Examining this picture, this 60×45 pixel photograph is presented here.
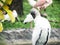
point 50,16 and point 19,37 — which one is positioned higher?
point 50,16

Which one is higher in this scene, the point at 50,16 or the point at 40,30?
the point at 50,16

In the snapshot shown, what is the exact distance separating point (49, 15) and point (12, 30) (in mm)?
423

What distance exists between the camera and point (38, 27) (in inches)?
66.4

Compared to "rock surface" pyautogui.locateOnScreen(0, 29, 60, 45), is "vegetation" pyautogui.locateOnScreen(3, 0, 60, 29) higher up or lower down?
higher up

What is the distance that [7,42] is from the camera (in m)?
1.72

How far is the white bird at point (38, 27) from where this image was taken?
167 centimetres

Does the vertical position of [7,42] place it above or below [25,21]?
below

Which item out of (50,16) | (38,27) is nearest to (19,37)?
(38,27)

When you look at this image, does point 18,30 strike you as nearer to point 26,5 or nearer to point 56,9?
point 26,5

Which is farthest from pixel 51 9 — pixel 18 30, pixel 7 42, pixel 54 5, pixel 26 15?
pixel 7 42

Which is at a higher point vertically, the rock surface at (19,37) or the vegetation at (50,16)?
the vegetation at (50,16)

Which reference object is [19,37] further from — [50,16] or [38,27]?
[50,16]

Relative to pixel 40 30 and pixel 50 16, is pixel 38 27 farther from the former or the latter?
pixel 50 16

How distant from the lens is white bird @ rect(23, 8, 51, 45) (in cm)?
167
